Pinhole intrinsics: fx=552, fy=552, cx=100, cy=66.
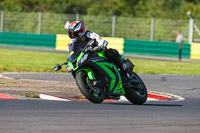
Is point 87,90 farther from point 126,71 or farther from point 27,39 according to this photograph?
point 27,39

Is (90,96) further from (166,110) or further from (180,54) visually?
(180,54)

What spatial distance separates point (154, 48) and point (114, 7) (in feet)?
81.8

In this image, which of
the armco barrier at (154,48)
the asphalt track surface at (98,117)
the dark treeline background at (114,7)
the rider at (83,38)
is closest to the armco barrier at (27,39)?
the armco barrier at (154,48)

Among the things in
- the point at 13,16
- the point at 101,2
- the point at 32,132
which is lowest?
the point at 32,132

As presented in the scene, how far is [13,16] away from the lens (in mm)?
33844

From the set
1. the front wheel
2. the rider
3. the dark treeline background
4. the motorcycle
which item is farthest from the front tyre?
the dark treeline background

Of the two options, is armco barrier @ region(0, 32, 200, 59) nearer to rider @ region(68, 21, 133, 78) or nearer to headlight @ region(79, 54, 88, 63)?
rider @ region(68, 21, 133, 78)

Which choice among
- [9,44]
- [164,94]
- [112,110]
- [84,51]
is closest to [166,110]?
[112,110]

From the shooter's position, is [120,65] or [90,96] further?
[120,65]

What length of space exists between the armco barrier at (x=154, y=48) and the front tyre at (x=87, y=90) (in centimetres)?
1931

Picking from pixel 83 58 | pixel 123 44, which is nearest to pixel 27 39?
pixel 123 44

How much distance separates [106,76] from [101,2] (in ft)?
186

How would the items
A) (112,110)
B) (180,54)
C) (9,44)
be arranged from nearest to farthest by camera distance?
(112,110), (180,54), (9,44)

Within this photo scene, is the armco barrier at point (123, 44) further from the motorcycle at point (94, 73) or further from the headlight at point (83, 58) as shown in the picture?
the headlight at point (83, 58)
